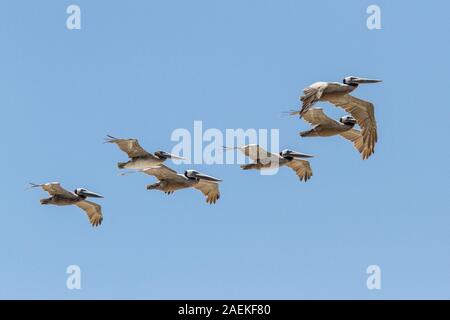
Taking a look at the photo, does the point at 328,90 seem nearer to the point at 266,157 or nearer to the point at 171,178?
the point at 266,157

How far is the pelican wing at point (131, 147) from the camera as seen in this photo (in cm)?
4869

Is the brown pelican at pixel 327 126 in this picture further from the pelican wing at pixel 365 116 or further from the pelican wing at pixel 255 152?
the pelican wing at pixel 255 152

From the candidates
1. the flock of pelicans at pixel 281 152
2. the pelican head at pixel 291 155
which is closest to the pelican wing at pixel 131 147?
the flock of pelicans at pixel 281 152

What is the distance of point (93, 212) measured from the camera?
55.0m

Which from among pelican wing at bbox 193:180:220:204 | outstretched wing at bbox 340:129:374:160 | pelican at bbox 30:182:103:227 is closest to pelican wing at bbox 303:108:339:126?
outstretched wing at bbox 340:129:374:160

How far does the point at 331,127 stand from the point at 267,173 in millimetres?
3222

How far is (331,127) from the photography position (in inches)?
1885

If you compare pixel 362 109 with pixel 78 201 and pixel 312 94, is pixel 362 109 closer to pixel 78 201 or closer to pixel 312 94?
pixel 312 94

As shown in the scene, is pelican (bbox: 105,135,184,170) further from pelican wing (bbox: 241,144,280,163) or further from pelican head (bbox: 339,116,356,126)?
pelican head (bbox: 339,116,356,126)

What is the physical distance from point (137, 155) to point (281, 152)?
564 cm

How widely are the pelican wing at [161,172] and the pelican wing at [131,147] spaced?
73cm
